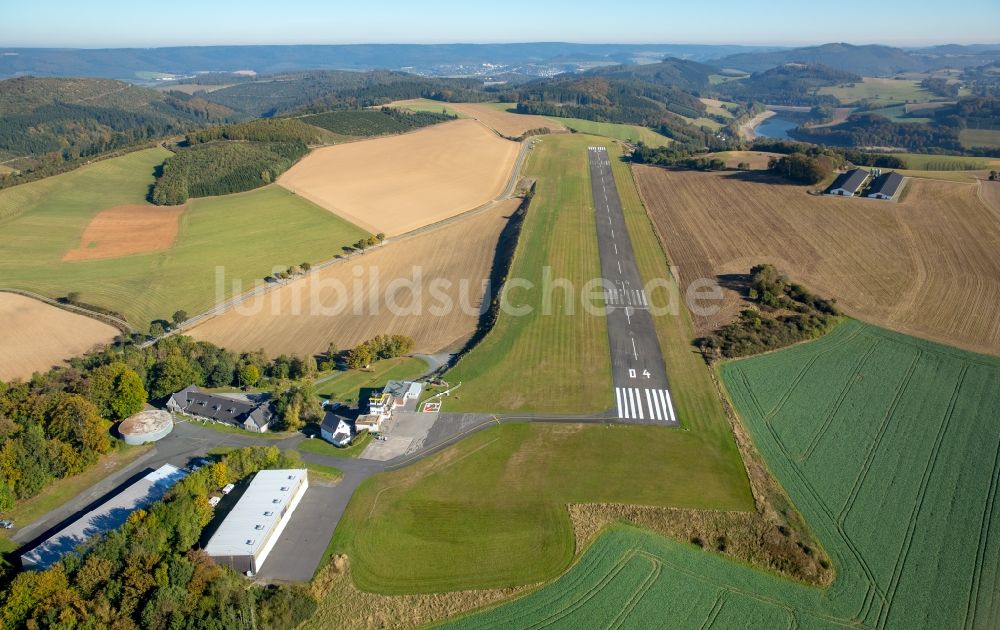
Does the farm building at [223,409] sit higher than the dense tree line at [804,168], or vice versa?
the dense tree line at [804,168]

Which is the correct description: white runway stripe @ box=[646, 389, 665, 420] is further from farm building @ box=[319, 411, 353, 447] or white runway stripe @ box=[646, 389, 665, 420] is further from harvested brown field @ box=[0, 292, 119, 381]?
harvested brown field @ box=[0, 292, 119, 381]

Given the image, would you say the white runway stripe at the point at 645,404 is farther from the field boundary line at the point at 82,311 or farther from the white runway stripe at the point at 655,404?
the field boundary line at the point at 82,311

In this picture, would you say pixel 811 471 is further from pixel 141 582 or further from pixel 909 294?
pixel 141 582

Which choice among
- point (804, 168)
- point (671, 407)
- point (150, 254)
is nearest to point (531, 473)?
point (671, 407)

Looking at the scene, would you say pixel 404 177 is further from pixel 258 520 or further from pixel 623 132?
pixel 258 520

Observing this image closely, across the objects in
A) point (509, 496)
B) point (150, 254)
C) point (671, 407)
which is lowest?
point (509, 496)

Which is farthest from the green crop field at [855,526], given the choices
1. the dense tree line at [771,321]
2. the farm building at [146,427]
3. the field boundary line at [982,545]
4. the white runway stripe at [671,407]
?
the farm building at [146,427]

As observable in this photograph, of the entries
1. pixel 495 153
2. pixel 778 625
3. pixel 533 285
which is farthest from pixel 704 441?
pixel 495 153
